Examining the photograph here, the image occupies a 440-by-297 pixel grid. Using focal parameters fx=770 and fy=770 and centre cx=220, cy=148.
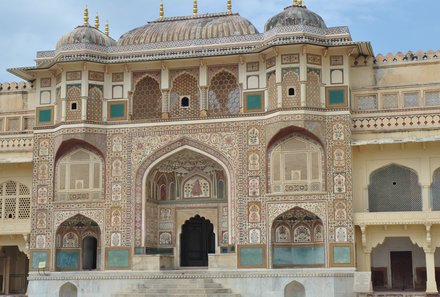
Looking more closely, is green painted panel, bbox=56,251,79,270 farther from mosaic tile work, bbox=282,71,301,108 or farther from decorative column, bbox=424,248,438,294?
decorative column, bbox=424,248,438,294

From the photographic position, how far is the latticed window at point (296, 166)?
19266 millimetres

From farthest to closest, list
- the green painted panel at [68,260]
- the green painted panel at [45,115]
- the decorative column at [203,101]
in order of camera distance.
Answer: 1. the green painted panel at [45,115]
2. the green painted panel at [68,260]
3. the decorative column at [203,101]

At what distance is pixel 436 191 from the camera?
19516mm

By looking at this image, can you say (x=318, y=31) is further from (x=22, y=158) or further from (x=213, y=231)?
(x=22, y=158)

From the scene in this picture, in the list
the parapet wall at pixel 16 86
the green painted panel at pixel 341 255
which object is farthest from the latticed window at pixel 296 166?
the parapet wall at pixel 16 86

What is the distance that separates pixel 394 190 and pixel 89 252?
8.58 m

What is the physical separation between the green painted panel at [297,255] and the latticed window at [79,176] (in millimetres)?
4975

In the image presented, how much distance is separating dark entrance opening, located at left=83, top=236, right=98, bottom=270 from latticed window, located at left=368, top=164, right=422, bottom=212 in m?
Result: 7.80

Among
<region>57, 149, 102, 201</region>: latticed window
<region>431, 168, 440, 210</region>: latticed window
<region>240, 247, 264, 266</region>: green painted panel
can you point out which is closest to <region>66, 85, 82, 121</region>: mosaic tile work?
<region>57, 149, 102, 201</region>: latticed window

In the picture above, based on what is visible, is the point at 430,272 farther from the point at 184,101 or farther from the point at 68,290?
the point at 68,290

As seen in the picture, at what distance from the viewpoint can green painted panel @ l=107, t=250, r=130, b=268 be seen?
20.1 meters

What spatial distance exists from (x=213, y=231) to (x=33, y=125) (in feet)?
19.7

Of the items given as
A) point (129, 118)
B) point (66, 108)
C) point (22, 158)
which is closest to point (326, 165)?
point (129, 118)

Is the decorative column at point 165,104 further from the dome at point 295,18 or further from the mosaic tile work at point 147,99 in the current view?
the dome at point 295,18
